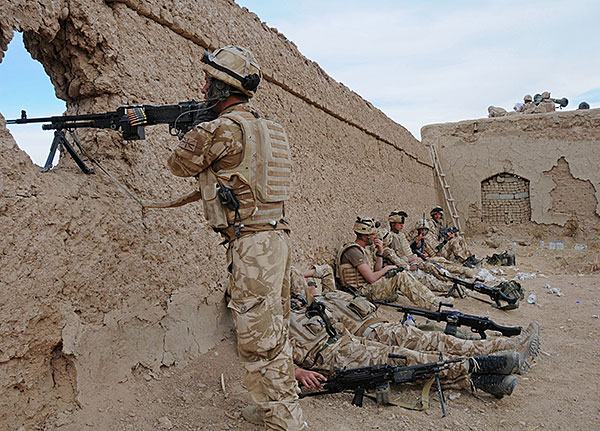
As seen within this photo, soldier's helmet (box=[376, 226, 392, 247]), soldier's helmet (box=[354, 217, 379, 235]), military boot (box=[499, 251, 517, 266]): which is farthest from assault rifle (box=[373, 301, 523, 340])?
military boot (box=[499, 251, 517, 266])

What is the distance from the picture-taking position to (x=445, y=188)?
1244 cm

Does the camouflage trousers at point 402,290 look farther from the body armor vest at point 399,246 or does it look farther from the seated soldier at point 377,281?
the body armor vest at point 399,246

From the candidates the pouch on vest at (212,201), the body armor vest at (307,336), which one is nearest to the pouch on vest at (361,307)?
the body armor vest at (307,336)

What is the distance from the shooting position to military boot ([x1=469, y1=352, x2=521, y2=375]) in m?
2.63

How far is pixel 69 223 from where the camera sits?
7.43 ft

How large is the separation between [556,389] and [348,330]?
1.37m

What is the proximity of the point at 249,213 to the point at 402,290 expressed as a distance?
284 centimetres

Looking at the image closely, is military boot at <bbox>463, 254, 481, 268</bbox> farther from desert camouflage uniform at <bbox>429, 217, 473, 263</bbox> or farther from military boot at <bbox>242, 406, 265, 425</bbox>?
military boot at <bbox>242, 406, 265, 425</bbox>

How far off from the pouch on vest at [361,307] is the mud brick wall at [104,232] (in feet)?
2.97

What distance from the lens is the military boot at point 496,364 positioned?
2.63 m

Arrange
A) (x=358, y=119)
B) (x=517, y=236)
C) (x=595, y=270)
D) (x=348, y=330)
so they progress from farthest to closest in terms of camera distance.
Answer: (x=517, y=236), (x=595, y=270), (x=358, y=119), (x=348, y=330)

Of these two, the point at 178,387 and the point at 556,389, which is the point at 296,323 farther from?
the point at 556,389


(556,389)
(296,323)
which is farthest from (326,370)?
(556,389)

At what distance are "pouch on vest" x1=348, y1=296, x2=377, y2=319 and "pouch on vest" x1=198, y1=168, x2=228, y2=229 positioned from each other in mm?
1584
